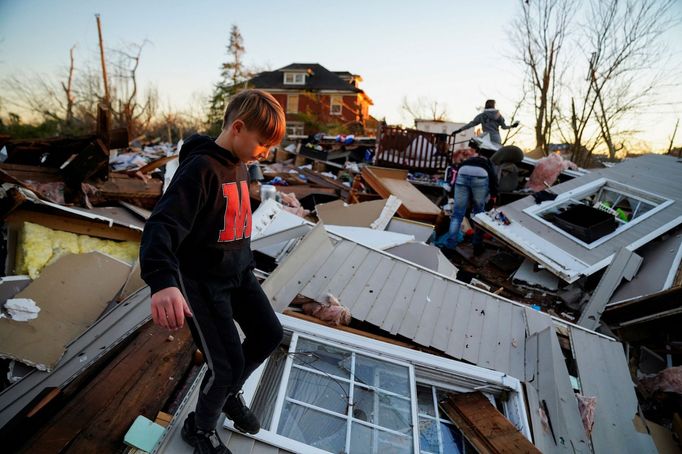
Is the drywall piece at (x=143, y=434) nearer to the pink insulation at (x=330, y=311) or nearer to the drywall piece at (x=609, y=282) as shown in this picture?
the pink insulation at (x=330, y=311)

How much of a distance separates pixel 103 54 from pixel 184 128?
8.71 m

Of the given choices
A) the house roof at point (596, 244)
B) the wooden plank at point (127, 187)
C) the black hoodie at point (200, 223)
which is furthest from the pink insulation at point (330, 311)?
the wooden plank at point (127, 187)

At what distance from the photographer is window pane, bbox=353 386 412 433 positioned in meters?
1.72

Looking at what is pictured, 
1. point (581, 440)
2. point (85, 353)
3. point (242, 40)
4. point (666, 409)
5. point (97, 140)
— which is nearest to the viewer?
point (581, 440)

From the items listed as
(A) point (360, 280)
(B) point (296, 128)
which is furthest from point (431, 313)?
(B) point (296, 128)

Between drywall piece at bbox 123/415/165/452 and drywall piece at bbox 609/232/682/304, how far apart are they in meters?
4.29

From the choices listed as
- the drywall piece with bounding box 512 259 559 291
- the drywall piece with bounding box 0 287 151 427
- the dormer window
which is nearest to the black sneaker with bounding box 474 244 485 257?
the drywall piece with bounding box 512 259 559 291

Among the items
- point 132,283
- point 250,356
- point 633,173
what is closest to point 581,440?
point 250,356

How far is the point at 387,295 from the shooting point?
8.79 feet

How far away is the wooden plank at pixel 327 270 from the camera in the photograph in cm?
255

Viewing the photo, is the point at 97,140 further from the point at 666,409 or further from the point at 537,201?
the point at 666,409

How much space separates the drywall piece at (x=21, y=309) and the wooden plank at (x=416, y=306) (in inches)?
99.3

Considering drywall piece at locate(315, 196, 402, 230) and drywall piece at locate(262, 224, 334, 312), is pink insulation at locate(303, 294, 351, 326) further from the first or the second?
drywall piece at locate(315, 196, 402, 230)

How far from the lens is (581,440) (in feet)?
6.18
